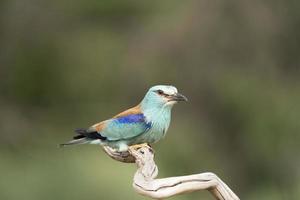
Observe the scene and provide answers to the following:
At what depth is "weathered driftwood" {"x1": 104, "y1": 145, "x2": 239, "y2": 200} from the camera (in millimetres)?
2387

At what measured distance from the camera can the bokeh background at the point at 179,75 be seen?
19.6ft

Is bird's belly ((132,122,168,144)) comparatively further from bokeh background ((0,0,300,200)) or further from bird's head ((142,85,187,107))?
bokeh background ((0,0,300,200))

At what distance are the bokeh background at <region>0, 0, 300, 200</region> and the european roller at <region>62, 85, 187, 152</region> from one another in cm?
306

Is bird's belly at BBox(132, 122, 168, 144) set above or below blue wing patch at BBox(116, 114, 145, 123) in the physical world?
below

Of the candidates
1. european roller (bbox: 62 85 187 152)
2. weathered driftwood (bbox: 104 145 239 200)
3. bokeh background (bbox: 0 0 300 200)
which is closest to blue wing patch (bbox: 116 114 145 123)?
european roller (bbox: 62 85 187 152)

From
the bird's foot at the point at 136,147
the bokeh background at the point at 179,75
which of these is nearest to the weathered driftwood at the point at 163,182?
the bird's foot at the point at 136,147

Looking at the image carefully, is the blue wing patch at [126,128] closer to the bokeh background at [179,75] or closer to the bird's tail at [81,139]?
the bird's tail at [81,139]

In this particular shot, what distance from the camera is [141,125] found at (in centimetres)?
272

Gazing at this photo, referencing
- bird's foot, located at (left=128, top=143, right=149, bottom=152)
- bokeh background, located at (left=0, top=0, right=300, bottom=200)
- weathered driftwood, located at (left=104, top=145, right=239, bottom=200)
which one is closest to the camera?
weathered driftwood, located at (left=104, top=145, right=239, bottom=200)

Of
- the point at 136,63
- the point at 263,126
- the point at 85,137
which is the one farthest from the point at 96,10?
the point at 85,137

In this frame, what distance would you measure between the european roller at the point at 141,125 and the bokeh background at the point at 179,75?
10.0ft

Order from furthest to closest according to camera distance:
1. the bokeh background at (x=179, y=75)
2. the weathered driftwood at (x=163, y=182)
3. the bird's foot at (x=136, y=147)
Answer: the bokeh background at (x=179, y=75)
the bird's foot at (x=136, y=147)
the weathered driftwood at (x=163, y=182)

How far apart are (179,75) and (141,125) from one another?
3402 mm

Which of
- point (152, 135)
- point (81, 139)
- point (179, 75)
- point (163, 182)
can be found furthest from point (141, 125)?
point (179, 75)
